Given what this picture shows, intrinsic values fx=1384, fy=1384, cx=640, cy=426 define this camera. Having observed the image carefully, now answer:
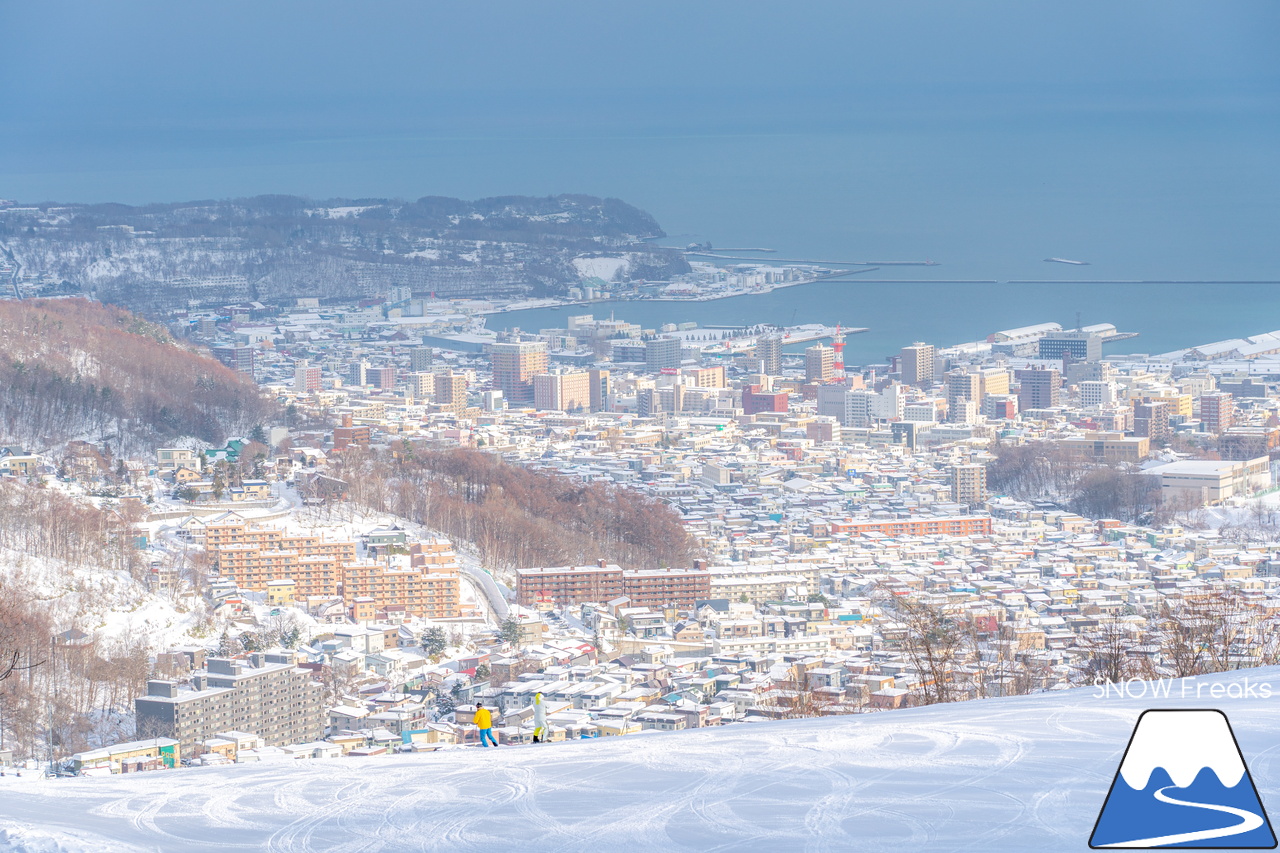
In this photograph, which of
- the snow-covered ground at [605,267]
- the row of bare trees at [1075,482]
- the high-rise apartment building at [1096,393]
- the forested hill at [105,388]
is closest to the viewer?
the row of bare trees at [1075,482]

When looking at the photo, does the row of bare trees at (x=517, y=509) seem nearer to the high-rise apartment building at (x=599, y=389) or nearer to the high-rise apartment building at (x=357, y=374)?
the high-rise apartment building at (x=599, y=389)

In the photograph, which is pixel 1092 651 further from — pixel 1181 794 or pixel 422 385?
pixel 422 385

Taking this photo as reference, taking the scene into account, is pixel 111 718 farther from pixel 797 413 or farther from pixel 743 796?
pixel 797 413

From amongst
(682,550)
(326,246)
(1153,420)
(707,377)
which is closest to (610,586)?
(682,550)

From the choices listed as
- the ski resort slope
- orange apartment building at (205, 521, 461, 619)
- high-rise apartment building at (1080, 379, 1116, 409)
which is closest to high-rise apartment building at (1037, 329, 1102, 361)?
high-rise apartment building at (1080, 379, 1116, 409)

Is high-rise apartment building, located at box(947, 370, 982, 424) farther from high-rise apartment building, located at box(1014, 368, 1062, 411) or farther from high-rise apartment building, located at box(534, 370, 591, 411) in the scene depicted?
high-rise apartment building, located at box(534, 370, 591, 411)

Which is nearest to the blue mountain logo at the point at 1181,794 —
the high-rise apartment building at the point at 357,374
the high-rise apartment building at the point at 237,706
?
the high-rise apartment building at the point at 237,706
